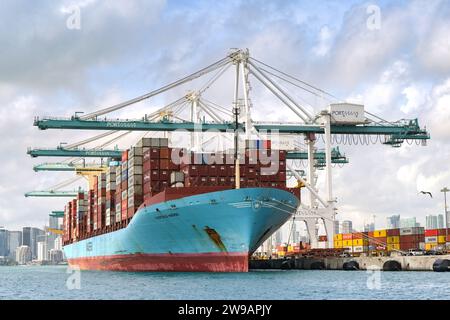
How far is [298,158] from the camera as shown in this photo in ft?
282

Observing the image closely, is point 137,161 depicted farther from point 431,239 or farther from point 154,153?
point 431,239

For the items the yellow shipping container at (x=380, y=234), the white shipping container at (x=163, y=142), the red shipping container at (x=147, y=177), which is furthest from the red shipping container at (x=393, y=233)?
the red shipping container at (x=147, y=177)

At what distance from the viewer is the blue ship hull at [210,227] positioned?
43656mm

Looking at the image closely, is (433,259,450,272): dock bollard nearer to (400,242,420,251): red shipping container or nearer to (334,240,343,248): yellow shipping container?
(400,242,420,251): red shipping container

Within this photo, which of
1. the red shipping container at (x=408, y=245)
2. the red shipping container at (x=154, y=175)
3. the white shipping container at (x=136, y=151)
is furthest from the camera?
the red shipping container at (x=408, y=245)

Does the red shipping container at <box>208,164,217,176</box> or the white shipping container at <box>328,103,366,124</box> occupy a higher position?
the white shipping container at <box>328,103,366,124</box>

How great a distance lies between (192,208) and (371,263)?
65.1 feet

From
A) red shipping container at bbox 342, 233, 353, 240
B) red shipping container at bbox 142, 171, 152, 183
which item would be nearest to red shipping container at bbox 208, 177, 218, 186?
red shipping container at bbox 142, 171, 152, 183

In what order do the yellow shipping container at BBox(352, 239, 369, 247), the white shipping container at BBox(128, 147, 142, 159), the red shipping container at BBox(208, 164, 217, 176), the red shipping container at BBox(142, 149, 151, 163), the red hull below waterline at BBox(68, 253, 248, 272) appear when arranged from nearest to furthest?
the red hull below waterline at BBox(68, 253, 248, 272) → the red shipping container at BBox(208, 164, 217, 176) → the red shipping container at BBox(142, 149, 151, 163) → the white shipping container at BBox(128, 147, 142, 159) → the yellow shipping container at BBox(352, 239, 369, 247)

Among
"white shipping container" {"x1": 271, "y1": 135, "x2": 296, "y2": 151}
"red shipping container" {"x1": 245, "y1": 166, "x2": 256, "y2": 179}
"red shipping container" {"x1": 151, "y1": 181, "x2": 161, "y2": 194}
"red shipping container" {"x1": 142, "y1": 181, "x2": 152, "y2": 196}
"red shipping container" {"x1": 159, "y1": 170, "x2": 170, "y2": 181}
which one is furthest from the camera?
"white shipping container" {"x1": 271, "y1": 135, "x2": 296, "y2": 151}

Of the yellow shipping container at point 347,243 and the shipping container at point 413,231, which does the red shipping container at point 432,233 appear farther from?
the yellow shipping container at point 347,243

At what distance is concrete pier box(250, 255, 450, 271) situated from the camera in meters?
51.1

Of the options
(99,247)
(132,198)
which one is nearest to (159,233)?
(132,198)
